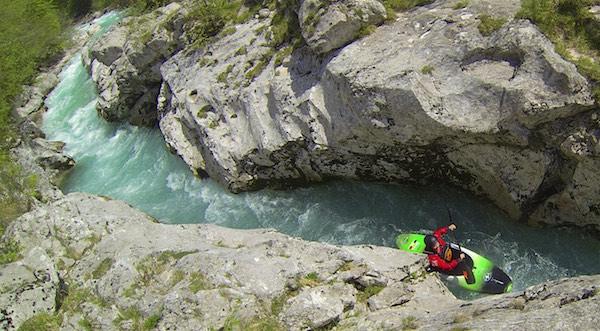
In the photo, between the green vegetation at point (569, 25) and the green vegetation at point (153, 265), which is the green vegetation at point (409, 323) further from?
the green vegetation at point (569, 25)

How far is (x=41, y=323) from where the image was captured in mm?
10664

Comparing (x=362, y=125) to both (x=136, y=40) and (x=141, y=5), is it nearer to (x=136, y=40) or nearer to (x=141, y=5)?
(x=136, y=40)

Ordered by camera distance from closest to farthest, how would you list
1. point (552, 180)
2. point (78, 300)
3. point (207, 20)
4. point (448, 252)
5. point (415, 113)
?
1. point (78, 300)
2. point (448, 252)
3. point (552, 180)
4. point (415, 113)
5. point (207, 20)

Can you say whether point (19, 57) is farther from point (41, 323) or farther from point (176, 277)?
point (176, 277)

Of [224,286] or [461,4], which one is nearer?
[224,286]

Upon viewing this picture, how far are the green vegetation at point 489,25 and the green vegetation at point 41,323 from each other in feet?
46.5

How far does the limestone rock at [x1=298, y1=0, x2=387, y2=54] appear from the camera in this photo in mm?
16922

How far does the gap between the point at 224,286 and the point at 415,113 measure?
26.0 feet

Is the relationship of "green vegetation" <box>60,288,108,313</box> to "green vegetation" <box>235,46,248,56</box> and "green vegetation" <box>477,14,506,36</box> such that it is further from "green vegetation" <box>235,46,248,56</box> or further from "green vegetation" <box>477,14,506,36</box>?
"green vegetation" <box>477,14,506,36</box>

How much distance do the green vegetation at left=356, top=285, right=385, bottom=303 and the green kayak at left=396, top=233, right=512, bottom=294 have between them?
12.3ft

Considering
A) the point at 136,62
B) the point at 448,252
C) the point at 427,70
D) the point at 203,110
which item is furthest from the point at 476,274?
the point at 136,62

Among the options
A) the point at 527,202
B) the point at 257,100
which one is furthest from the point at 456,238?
the point at 257,100

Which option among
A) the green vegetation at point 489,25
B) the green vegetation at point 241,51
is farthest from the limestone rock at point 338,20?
the green vegetation at point 241,51

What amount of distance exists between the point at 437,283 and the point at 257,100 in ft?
33.2
